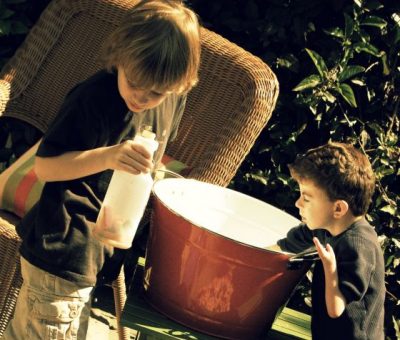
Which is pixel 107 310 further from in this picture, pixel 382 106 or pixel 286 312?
pixel 382 106

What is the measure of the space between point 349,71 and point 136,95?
1.35 m

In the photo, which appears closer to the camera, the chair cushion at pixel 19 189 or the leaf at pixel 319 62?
the chair cushion at pixel 19 189

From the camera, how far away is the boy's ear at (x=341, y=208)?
234cm

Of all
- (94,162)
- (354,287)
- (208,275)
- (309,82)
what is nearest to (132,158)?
(94,162)

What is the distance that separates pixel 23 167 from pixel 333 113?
126 centimetres

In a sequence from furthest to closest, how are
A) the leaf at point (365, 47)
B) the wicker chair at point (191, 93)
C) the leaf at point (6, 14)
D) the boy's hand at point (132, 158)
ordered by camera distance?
the leaf at point (365, 47) → the leaf at point (6, 14) → the wicker chair at point (191, 93) → the boy's hand at point (132, 158)

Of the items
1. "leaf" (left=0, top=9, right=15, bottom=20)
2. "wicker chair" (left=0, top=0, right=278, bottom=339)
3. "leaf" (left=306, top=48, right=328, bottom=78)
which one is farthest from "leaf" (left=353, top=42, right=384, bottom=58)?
"leaf" (left=0, top=9, right=15, bottom=20)

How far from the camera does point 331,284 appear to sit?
2.24m

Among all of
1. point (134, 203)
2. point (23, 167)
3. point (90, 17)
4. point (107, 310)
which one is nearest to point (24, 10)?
point (90, 17)

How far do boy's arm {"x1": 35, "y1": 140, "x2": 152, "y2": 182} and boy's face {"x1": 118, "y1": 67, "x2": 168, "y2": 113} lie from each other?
4.9 inches

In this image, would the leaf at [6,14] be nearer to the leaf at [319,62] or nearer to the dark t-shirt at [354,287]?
the leaf at [319,62]

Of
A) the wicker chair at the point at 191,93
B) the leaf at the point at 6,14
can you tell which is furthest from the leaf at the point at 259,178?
the leaf at the point at 6,14

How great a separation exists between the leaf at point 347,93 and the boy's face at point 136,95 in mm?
1259

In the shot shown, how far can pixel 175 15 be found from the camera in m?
2.18
